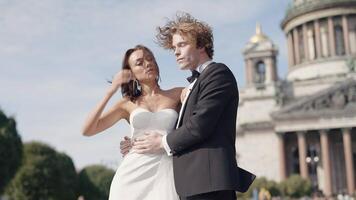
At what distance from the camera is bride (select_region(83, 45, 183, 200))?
3.93 metres

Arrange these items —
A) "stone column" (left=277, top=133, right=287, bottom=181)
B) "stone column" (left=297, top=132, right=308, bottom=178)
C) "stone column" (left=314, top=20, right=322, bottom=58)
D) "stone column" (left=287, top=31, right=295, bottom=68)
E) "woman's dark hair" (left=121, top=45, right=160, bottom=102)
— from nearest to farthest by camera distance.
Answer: "woman's dark hair" (left=121, top=45, right=160, bottom=102)
"stone column" (left=297, top=132, right=308, bottom=178)
"stone column" (left=277, top=133, right=287, bottom=181)
"stone column" (left=314, top=20, right=322, bottom=58)
"stone column" (left=287, top=31, right=295, bottom=68)

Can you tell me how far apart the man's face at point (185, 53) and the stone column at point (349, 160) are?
153ft

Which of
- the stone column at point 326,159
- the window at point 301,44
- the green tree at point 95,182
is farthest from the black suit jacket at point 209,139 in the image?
the window at point 301,44

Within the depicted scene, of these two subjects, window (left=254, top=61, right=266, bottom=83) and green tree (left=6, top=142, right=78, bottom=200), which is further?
window (left=254, top=61, right=266, bottom=83)

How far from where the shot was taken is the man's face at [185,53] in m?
3.84

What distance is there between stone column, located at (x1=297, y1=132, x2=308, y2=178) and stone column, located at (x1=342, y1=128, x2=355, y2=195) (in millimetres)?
3421

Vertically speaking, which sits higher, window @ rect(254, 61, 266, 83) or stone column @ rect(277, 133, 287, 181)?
window @ rect(254, 61, 266, 83)

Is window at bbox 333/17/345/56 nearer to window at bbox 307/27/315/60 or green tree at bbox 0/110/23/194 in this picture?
window at bbox 307/27/315/60

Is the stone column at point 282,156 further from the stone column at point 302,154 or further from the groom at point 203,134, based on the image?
the groom at point 203,134

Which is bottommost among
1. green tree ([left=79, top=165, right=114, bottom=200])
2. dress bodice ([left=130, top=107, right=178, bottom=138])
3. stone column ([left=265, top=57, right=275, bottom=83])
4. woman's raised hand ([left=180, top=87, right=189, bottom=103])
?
green tree ([left=79, top=165, right=114, bottom=200])

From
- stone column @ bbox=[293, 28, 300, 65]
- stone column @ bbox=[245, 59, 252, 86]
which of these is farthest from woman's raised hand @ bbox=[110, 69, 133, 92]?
stone column @ bbox=[293, 28, 300, 65]

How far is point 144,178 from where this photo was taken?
397 centimetres

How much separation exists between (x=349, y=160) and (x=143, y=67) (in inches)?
1853

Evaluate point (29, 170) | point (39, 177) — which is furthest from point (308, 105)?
point (29, 170)
